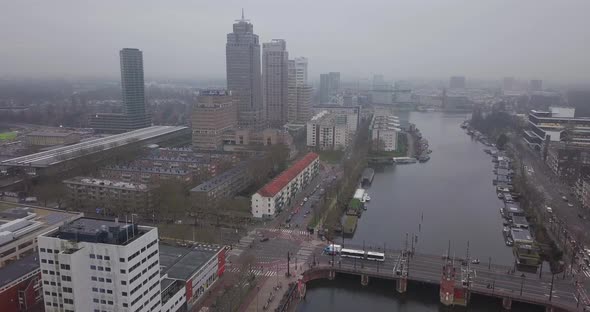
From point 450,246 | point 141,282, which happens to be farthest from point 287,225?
point 141,282

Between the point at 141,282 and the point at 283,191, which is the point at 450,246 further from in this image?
the point at 141,282

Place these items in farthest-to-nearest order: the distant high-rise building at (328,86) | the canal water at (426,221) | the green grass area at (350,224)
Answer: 1. the distant high-rise building at (328,86)
2. the green grass area at (350,224)
3. the canal water at (426,221)

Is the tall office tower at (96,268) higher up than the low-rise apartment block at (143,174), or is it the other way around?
the tall office tower at (96,268)

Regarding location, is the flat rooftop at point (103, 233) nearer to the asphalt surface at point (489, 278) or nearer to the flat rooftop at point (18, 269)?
the flat rooftop at point (18, 269)

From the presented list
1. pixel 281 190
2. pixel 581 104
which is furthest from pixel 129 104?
pixel 581 104

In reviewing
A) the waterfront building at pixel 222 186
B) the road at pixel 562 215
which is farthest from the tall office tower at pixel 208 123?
the road at pixel 562 215

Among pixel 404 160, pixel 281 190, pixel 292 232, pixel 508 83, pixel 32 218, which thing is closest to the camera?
pixel 32 218

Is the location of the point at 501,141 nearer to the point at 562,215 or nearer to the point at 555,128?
the point at 555,128
